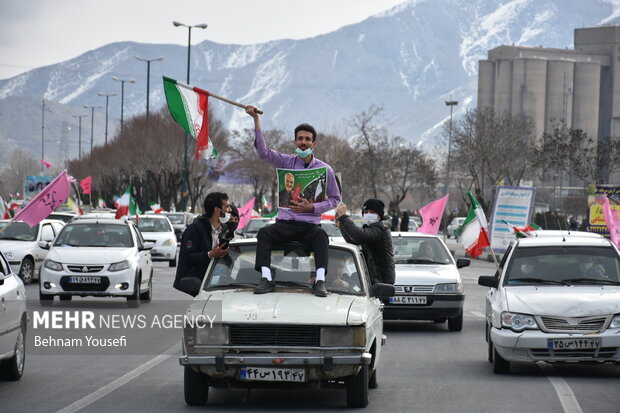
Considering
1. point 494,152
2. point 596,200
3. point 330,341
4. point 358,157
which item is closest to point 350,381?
point 330,341

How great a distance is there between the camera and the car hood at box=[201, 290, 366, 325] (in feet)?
30.8

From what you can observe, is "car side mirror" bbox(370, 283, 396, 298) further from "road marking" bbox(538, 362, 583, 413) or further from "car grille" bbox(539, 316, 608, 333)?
"car grille" bbox(539, 316, 608, 333)

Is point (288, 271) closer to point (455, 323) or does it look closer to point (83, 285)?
point (455, 323)

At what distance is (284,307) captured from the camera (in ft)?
31.4

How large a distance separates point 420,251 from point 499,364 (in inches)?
276

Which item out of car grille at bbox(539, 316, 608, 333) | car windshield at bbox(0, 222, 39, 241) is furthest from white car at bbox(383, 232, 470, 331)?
car windshield at bbox(0, 222, 39, 241)

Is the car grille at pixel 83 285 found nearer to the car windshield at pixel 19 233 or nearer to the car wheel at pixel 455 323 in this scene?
the car wheel at pixel 455 323

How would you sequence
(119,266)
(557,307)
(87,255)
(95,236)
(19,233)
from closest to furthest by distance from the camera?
(557,307) < (119,266) < (87,255) < (95,236) < (19,233)

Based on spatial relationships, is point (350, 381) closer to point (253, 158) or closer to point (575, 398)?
point (575, 398)

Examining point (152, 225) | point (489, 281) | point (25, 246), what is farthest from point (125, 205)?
point (489, 281)

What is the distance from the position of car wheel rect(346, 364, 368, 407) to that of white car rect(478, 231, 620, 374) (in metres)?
2.78

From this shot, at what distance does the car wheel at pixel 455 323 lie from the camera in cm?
1817

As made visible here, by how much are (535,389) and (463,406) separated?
149 centimetres

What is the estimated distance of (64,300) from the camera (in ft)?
73.2
